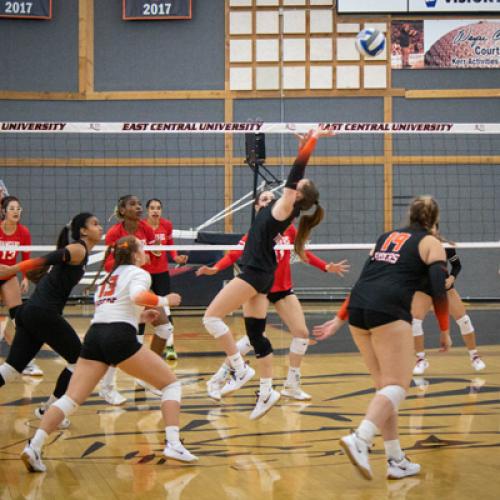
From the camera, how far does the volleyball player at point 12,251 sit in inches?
375

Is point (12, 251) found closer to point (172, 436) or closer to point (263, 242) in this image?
point (263, 242)

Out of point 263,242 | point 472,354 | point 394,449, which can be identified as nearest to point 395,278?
point 394,449

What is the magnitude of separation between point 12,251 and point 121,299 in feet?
16.0

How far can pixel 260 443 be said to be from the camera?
20.4 ft

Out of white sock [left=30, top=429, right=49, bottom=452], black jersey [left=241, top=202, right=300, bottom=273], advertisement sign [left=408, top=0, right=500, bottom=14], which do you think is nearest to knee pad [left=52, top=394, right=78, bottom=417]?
white sock [left=30, top=429, right=49, bottom=452]

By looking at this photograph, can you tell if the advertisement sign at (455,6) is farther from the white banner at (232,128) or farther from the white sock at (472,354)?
the white sock at (472,354)

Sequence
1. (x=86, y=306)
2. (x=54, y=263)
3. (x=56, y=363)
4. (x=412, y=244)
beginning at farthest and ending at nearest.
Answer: (x=86, y=306)
(x=56, y=363)
(x=54, y=263)
(x=412, y=244)

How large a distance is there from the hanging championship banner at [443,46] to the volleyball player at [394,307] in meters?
14.0

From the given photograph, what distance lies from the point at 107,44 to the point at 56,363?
1044 cm

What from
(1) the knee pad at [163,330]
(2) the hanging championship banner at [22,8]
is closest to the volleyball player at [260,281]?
(1) the knee pad at [163,330]

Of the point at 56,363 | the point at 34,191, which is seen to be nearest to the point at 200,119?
the point at 34,191

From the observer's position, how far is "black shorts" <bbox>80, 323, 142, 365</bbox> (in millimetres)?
5406

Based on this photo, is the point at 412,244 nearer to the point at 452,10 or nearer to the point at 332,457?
the point at 332,457

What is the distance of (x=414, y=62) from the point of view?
1869cm
